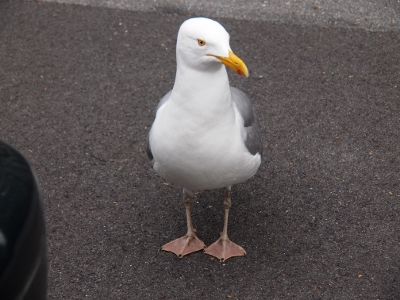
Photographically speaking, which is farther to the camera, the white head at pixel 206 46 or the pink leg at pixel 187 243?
the pink leg at pixel 187 243

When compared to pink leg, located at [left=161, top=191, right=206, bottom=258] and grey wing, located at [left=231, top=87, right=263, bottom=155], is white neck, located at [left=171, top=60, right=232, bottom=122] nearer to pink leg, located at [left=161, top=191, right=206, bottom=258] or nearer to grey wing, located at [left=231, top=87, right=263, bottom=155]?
grey wing, located at [left=231, top=87, right=263, bottom=155]

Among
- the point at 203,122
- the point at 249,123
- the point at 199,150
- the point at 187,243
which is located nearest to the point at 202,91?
the point at 203,122

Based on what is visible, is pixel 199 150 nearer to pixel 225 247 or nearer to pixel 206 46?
pixel 206 46

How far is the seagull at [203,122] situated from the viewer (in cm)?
271

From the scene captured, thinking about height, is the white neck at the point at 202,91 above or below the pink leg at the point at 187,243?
above

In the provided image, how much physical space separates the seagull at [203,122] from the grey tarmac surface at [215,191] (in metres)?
0.61

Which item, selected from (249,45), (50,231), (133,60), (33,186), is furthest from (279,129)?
(33,186)

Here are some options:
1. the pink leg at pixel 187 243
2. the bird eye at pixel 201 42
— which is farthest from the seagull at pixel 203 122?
the pink leg at pixel 187 243

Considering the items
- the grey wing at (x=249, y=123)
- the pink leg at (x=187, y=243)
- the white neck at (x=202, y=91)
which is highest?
the white neck at (x=202, y=91)

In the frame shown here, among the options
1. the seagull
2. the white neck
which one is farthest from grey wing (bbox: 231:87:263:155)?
the white neck

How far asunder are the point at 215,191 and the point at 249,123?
75cm

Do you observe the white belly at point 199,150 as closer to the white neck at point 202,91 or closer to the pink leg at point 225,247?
the white neck at point 202,91

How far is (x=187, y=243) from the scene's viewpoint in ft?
11.4

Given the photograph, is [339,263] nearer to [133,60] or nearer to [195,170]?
[195,170]
